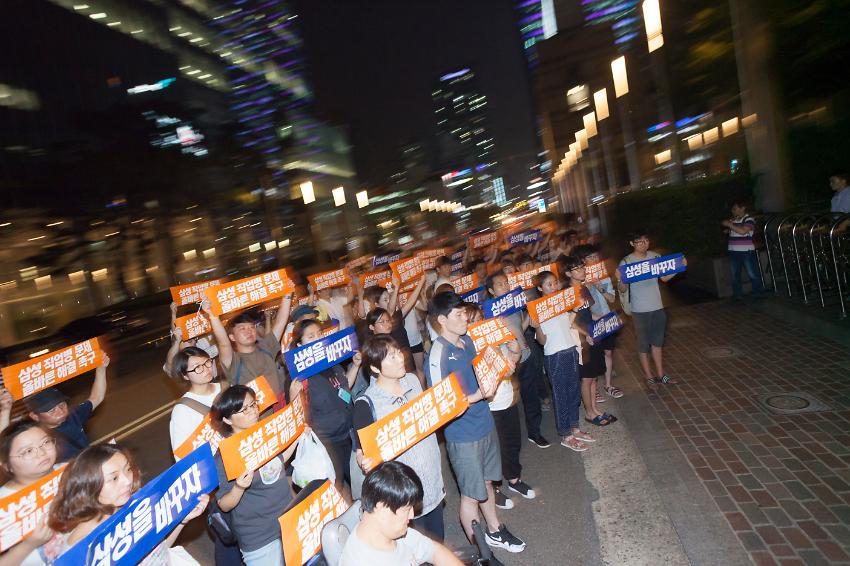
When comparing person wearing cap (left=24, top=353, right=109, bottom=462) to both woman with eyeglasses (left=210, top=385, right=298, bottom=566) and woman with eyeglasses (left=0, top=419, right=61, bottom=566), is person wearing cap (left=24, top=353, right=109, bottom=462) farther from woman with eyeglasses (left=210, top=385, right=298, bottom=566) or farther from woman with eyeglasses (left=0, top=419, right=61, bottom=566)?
woman with eyeglasses (left=210, top=385, right=298, bottom=566)

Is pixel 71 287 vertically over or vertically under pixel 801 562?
over

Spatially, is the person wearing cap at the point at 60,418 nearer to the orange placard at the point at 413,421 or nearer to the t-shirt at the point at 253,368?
the t-shirt at the point at 253,368

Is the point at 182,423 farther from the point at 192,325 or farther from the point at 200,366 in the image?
the point at 192,325

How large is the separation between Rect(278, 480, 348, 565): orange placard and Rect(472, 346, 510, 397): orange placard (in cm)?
141

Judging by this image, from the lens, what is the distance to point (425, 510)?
353 centimetres

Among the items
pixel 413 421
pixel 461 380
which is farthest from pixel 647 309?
pixel 413 421

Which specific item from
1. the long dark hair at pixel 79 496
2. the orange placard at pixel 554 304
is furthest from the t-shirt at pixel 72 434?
the orange placard at pixel 554 304

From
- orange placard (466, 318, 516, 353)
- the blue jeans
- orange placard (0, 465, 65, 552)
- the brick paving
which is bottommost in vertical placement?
the brick paving

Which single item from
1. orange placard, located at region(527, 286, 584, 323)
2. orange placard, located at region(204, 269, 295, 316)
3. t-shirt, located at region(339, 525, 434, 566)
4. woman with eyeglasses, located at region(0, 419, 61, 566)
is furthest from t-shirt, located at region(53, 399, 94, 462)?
orange placard, located at region(527, 286, 584, 323)

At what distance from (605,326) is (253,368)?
401 cm

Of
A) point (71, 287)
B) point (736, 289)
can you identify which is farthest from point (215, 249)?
point (736, 289)

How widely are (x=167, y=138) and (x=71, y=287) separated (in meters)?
8.66

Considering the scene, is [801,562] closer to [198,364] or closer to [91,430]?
[198,364]

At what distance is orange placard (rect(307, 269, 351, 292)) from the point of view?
27.4 feet
